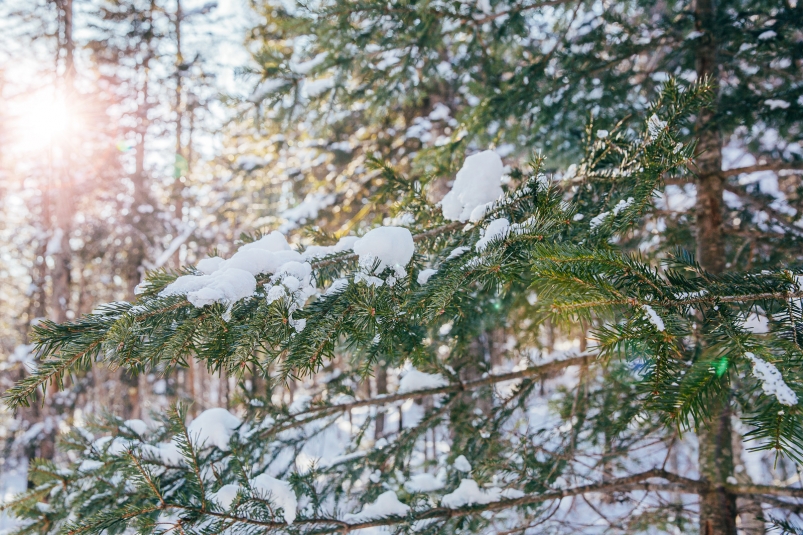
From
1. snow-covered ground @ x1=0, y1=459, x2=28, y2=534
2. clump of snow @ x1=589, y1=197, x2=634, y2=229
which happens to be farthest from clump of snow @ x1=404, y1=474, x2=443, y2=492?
snow-covered ground @ x1=0, y1=459, x2=28, y2=534

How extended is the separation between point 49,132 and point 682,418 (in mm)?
10368

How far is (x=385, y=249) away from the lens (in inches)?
65.1

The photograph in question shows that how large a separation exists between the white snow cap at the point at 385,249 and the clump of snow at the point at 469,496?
1468 millimetres

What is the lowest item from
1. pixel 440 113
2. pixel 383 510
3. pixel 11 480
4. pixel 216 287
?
pixel 11 480

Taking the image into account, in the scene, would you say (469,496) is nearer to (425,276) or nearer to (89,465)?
(425,276)

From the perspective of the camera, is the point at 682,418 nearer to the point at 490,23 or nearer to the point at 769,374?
the point at 769,374

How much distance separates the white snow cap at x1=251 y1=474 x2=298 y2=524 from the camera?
1.93 metres

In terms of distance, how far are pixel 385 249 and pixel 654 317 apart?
2.95ft

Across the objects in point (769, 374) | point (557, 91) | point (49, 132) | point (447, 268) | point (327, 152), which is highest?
point (49, 132)

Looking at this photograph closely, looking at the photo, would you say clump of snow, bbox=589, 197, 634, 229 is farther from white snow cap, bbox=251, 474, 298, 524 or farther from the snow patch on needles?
white snow cap, bbox=251, 474, 298, 524

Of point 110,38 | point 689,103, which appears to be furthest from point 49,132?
point 689,103

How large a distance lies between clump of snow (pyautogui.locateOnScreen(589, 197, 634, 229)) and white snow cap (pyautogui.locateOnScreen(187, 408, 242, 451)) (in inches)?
90.9

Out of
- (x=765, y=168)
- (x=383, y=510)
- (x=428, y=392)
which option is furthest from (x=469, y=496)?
(x=765, y=168)

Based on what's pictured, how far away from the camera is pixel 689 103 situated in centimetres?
168
